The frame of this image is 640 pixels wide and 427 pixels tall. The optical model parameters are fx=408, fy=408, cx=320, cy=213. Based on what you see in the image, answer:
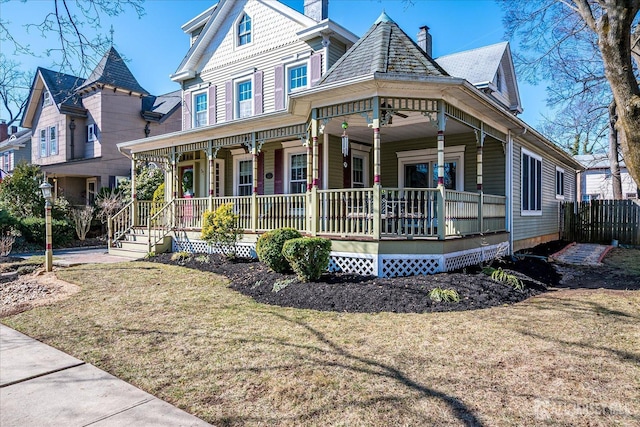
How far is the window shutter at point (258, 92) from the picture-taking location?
14.6 metres

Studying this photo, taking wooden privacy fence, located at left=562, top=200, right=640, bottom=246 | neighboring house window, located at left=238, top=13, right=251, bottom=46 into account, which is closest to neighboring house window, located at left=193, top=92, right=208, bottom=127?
neighboring house window, located at left=238, top=13, right=251, bottom=46

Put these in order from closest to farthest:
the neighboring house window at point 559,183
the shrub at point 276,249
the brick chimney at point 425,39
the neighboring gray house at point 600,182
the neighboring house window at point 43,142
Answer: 1. the shrub at point 276,249
2. the brick chimney at point 425,39
3. the neighboring house window at point 559,183
4. the neighboring house window at point 43,142
5. the neighboring gray house at point 600,182

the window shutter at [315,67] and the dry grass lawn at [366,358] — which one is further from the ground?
the window shutter at [315,67]

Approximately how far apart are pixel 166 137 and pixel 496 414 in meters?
12.7

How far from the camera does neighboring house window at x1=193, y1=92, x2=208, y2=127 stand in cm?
1661

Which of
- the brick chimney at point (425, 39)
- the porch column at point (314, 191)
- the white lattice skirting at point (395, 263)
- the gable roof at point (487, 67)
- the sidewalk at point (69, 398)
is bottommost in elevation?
the sidewalk at point (69, 398)

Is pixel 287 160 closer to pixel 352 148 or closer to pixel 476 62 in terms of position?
pixel 352 148

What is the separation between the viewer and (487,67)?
1553cm

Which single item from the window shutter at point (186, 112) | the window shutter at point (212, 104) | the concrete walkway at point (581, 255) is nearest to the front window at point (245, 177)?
the window shutter at point (212, 104)

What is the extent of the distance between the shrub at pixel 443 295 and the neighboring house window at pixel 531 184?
7.68m

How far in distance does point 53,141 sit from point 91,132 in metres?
→ 3.24

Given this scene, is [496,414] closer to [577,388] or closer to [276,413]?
[577,388]

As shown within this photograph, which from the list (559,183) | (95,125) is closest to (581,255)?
(559,183)

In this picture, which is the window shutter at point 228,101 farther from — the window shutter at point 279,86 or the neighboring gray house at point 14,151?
the neighboring gray house at point 14,151
